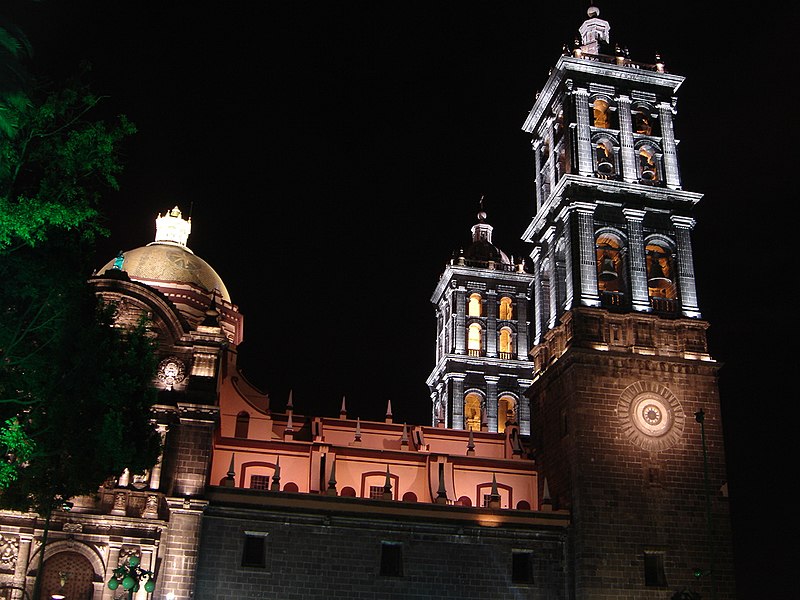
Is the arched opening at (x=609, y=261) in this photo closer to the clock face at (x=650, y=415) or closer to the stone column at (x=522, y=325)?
the clock face at (x=650, y=415)

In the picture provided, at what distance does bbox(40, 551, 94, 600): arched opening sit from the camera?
31016mm

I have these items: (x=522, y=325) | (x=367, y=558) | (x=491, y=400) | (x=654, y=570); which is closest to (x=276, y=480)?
(x=367, y=558)

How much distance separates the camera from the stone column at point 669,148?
128 feet

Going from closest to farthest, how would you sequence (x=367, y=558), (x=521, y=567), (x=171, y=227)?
(x=367, y=558), (x=521, y=567), (x=171, y=227)

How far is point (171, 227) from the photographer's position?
48438mm

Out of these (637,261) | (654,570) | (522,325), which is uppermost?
(522,325)

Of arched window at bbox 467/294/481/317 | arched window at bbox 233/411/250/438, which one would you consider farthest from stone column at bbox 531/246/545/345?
arched window at bbox 233/411/250/438

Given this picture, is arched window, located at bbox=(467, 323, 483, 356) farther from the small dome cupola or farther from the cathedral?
the cathedral

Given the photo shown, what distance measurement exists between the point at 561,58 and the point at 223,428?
860 inches

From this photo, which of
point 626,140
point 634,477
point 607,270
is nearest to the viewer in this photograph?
point 634,477

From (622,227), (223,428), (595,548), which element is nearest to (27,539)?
(223,428)

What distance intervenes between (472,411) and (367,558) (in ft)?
57.4

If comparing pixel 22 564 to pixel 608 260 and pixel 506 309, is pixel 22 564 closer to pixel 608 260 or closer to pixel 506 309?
pixel 608 260

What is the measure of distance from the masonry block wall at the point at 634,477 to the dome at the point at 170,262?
19.0 meters
